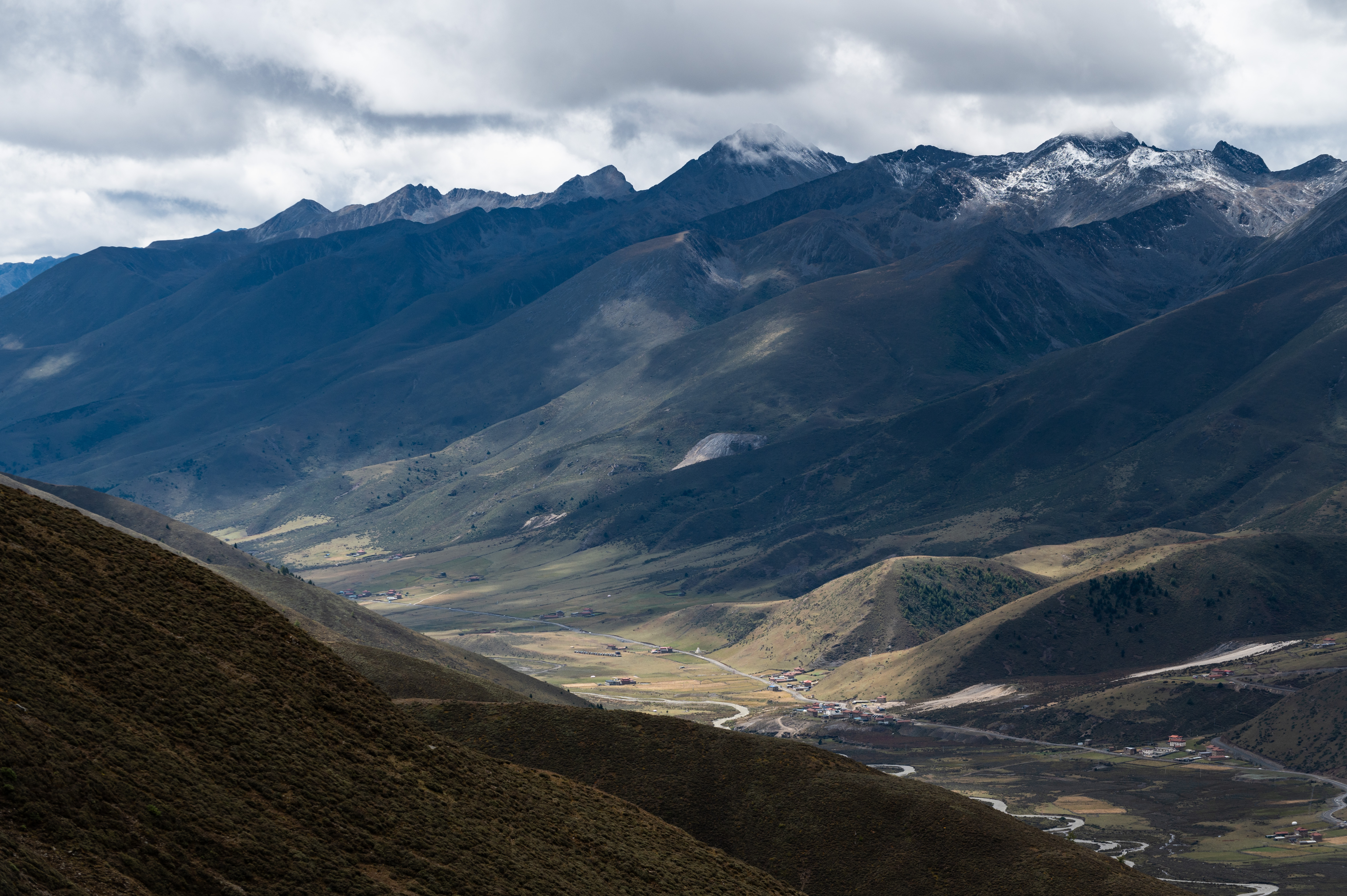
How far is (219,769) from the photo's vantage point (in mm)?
58625

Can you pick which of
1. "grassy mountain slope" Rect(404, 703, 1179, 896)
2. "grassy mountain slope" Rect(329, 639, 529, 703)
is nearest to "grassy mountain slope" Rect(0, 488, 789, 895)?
"grassy mountain slope" Rect(404, 703, 1179, 896)

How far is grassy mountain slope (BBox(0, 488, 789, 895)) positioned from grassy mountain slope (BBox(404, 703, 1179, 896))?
17053 mm

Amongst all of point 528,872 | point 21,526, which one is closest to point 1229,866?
point 528,872

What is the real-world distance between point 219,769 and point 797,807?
60164mm

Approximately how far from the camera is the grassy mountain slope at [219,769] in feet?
164

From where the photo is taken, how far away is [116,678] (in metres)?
59.6

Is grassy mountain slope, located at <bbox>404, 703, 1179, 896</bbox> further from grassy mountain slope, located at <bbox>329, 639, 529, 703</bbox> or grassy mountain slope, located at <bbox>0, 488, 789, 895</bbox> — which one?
grassy mountain slope, located at <bbox>0, 488, 789, 895</bbox>

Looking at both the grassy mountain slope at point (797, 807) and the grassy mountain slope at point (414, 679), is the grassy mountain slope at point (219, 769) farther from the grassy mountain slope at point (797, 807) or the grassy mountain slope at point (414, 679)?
the grassy mountain slope at point (414, 679)

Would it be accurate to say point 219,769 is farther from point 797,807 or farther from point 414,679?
point 414,679

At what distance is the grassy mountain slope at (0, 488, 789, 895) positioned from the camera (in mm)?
49844

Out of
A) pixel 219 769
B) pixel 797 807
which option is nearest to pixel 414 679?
pixel 797 807

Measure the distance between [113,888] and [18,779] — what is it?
623cm

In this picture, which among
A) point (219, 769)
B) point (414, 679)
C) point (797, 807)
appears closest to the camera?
point (219, 769)

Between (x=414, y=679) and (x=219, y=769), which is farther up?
(x=219, y=769)
